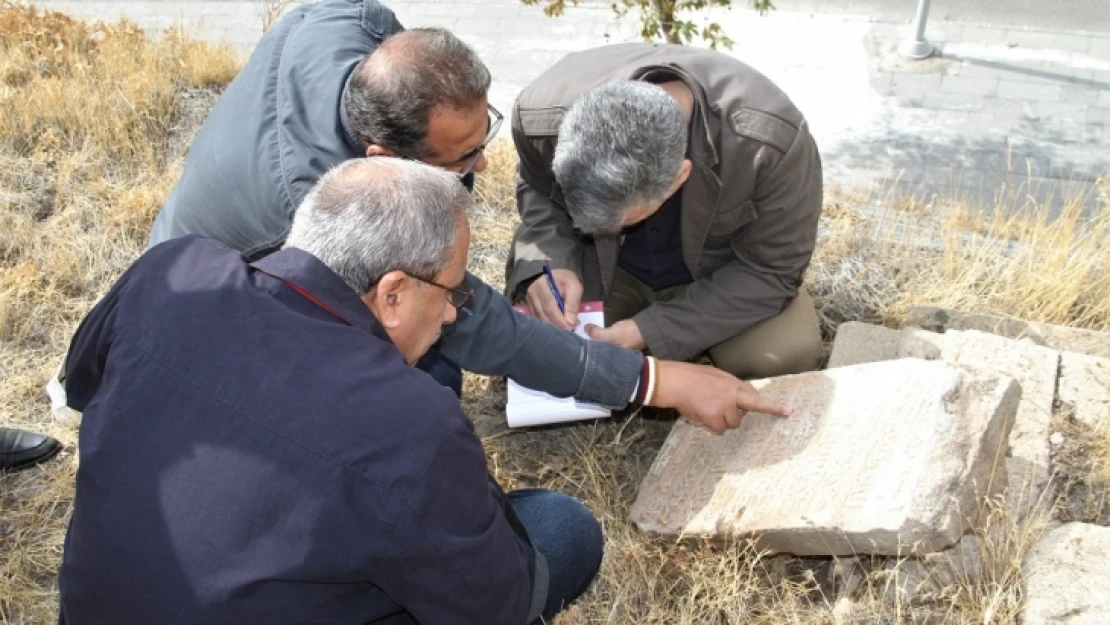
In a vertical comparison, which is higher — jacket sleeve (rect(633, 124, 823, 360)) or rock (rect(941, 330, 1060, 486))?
jacket sleeve (rect(633, 124, 823, 360))

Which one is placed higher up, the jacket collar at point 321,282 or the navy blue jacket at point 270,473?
the jacket collar at point 321,282

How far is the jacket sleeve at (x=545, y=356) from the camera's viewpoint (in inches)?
Answer: 107

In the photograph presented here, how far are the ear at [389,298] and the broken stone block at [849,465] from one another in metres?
1.15

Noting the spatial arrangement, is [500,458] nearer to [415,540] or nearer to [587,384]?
[587,384]

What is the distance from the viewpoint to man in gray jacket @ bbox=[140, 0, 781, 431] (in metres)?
2.55

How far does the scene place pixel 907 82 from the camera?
233 inches

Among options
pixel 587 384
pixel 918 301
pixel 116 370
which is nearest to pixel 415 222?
pixel 116 370

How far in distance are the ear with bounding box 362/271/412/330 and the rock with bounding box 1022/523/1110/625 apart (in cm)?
170

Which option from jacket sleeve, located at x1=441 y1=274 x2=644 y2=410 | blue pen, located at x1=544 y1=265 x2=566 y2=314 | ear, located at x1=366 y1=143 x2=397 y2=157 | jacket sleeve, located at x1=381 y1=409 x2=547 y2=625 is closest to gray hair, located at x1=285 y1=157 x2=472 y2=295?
jacket sleeve, located at x1=381 y1=409 x2=547 y2=625

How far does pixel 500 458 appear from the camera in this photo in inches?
128

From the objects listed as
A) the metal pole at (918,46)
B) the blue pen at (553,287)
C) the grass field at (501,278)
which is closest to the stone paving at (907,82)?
the metal pole at (918,46)

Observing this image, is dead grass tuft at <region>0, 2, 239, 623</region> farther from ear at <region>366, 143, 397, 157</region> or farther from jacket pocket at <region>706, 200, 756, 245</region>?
jacket pocket at <region>706, 200, 756, 245</region>

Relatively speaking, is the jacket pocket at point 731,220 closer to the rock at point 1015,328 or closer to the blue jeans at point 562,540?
the rock at point 1015,328

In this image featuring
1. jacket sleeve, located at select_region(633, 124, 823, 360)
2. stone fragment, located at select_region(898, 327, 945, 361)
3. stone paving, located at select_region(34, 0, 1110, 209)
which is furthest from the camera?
stone paving, located at select_region(34, 0, 1110, 209)
